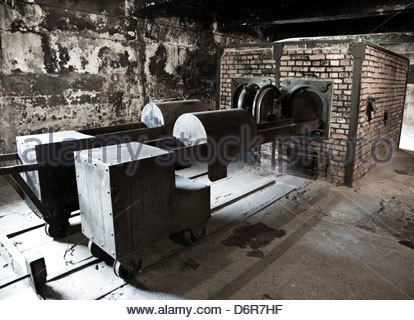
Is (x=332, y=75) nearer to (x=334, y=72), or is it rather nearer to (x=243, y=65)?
(x=334, y=72)

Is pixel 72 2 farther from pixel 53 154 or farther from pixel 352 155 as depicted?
pixel 352 155

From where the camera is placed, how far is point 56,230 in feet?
9.92

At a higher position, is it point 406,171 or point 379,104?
point 379,104

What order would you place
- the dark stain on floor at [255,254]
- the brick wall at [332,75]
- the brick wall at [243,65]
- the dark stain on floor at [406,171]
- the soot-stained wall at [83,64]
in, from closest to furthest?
the dark stain on floor at [255,254]
the soot-stained wall at [83,64]
the brick wall at [332,75]
the brick wall at [243,65]
the dark stain on floor at [406,171]

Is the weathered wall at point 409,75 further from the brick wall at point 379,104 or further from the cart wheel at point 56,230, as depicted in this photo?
the cart wheel at point 56,230

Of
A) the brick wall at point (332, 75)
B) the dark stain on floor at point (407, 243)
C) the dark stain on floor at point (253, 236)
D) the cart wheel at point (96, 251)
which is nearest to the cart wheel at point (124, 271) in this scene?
the cart wheel at point (96, 251)

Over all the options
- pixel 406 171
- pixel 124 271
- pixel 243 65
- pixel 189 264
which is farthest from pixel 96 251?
pixel 406 171

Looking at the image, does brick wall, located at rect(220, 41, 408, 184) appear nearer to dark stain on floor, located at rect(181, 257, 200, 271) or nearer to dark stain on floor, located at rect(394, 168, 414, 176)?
dark stain on floor, located at rect(394, 168, 414, 176)

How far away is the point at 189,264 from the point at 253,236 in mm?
775

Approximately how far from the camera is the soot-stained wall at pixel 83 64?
4059 millimetres

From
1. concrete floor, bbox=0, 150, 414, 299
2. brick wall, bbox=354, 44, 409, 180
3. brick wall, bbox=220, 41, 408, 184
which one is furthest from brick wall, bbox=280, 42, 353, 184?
concrete floor, bbox=0, 150, 414, 299

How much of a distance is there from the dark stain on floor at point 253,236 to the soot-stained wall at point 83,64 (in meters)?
2.96

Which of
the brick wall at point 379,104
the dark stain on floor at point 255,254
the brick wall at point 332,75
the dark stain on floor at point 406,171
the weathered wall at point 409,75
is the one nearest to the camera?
the dark stain on floor at point 255,254

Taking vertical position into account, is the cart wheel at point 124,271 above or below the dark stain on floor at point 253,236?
above
